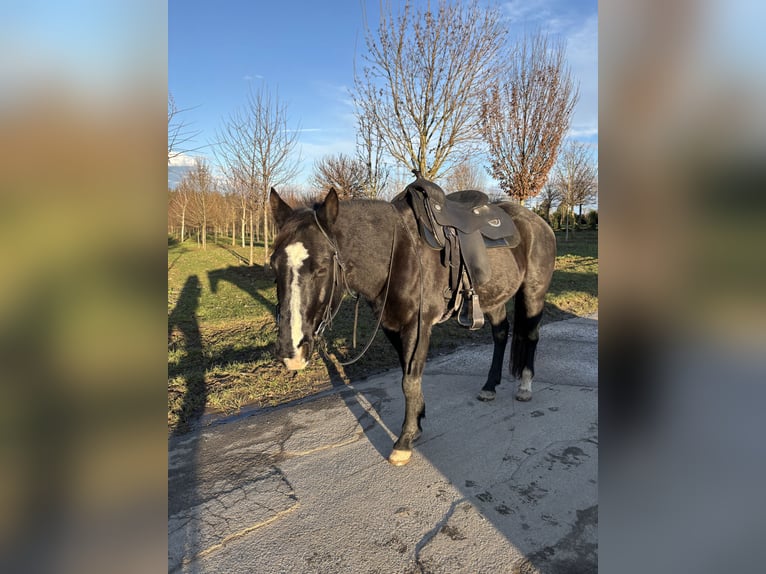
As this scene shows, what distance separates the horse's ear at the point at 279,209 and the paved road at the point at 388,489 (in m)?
Answer: 1.87

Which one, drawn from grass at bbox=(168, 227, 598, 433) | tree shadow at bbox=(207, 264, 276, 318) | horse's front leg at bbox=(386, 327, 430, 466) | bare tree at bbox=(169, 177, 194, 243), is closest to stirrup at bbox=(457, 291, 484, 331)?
horse's front leg at bbox=(386, 327, 430, 466)

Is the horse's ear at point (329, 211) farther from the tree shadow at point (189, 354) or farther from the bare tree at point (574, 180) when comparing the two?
the bare tree at point (574, 180)

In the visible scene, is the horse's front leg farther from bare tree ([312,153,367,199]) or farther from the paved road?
bare tree ([312,153,367,199])

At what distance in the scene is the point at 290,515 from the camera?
2.58 metres

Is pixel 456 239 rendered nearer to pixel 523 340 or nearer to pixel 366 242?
pixel 366 242

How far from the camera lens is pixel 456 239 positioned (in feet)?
11.5

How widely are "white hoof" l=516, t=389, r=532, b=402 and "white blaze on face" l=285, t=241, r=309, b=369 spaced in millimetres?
2648

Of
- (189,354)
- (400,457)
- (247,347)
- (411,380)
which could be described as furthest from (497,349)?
(189,354)
